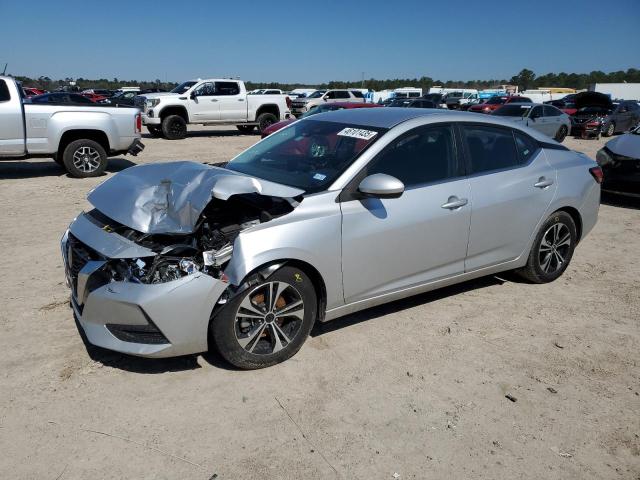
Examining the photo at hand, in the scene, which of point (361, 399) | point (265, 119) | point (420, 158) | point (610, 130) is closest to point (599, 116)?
point (610, 130)

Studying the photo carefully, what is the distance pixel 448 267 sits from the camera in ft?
14.1

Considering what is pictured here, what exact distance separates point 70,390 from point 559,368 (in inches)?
131

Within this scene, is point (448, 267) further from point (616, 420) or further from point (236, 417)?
point (236, 417)

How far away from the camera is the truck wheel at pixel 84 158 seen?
10250 millimetres

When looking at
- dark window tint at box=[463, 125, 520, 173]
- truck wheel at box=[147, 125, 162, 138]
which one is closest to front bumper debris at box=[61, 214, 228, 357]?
dark window tint at box=[463, 125, 520, 173]

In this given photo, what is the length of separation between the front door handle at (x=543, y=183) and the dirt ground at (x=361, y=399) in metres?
1.06

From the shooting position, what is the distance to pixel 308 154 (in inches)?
166

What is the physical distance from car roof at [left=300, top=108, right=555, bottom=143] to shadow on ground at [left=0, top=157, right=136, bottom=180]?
8422 millimetres

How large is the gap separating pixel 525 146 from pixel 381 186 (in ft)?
6.84

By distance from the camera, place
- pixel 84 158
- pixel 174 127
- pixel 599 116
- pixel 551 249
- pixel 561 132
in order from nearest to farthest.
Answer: pixel 551 249
pixel 84 158
pixel 174 127
pixel 561 132
pixel 599 116

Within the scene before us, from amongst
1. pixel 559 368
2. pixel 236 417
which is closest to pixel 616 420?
pixel 559 368

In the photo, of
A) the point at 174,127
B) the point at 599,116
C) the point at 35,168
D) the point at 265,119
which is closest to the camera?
the point at 35,168

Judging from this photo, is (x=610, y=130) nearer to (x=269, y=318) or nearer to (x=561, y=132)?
(x=561, y=132)

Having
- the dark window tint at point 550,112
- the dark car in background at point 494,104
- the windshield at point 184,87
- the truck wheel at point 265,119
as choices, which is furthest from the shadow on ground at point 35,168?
the dark car in background at point 494,104
